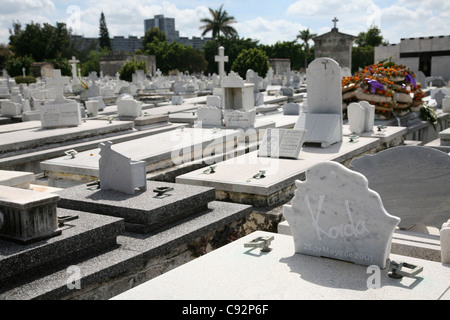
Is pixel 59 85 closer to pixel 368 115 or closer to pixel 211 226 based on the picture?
pixel 368 115

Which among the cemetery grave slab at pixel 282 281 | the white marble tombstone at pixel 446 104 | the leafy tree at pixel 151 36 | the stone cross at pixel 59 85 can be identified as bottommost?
the cemetery grave slab at pixel 282 281

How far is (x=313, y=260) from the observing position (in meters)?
3.64

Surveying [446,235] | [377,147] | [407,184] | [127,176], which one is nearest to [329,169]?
[446,235]

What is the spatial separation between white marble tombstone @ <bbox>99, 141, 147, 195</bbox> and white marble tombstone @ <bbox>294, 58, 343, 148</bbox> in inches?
168

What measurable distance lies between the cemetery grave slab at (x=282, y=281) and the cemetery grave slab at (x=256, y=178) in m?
2.48

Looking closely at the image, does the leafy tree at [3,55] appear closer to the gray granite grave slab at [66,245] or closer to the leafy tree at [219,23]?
the leafy tree at [219,23]

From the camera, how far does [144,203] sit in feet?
16.6

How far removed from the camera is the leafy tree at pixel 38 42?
57.6 m

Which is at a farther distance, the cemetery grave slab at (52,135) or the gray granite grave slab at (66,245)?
the cemetery grave slab at (52,135)

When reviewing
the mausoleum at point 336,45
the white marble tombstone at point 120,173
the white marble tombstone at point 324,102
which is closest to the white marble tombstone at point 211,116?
the white marble tombstone at point 324,102

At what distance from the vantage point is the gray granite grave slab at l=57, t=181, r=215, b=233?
489cm
